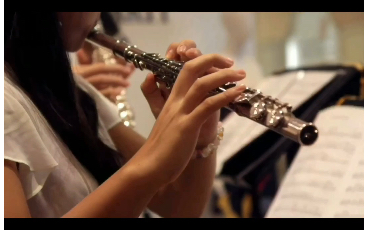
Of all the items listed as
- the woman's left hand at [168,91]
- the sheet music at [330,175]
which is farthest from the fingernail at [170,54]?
the sheet music at [330,175]

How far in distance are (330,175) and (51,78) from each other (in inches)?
19.7

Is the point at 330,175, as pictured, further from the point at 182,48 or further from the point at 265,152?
the point at 182,48

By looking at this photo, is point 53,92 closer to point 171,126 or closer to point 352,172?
point 171,126

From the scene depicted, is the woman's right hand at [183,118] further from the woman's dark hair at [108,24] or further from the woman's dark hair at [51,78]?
the woman's dark hair at [108,24]

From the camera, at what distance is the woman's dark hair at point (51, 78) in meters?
0.65

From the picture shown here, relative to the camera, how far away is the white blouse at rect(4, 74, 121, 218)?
55 centimetres

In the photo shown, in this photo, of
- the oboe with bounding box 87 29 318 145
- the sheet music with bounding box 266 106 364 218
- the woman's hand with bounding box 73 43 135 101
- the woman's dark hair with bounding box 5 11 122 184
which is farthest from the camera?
the woman's hand with bounding box 73 43 135 101

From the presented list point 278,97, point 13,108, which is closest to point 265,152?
point 278,97

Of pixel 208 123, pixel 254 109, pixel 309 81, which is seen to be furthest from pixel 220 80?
pixel 309 81

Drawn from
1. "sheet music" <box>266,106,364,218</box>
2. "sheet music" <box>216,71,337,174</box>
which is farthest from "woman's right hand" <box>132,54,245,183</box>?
"sheet music" <box>216,71,337,174</box>

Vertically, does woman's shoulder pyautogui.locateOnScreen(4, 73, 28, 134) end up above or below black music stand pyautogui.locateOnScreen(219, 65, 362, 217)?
above

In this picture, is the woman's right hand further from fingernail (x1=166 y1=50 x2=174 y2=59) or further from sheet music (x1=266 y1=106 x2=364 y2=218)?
sheet music (x1=266 y1=106 x2=364 y2=218)

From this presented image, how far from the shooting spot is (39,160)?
1.87ft
